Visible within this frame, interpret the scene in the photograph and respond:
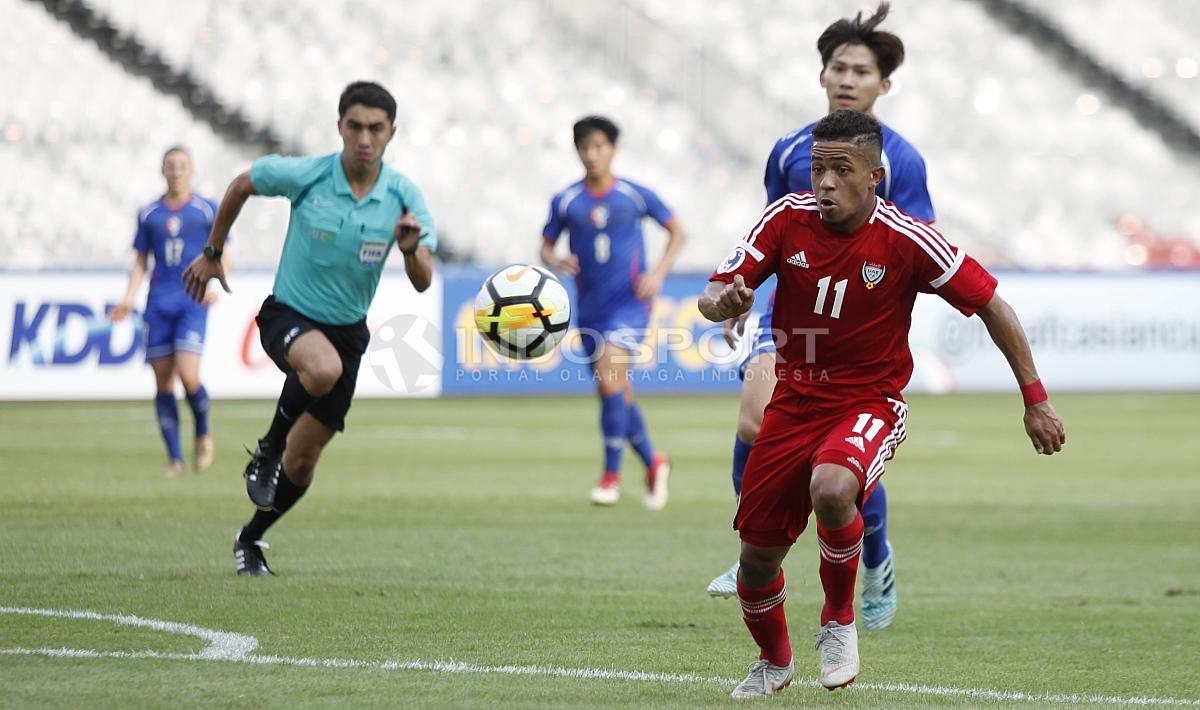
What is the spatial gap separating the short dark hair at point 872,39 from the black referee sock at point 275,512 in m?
3.12

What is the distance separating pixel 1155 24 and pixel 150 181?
17645mm

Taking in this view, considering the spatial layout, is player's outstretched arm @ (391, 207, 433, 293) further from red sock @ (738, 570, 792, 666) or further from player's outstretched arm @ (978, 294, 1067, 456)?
player's outstretched arm @ (978, 294, 1067, 456)

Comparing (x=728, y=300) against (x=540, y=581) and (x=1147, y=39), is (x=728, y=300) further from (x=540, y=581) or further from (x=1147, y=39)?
(x=1147, y=39)

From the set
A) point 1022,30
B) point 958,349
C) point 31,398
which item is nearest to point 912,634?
point 31,398

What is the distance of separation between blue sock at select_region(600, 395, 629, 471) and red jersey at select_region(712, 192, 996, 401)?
625cm

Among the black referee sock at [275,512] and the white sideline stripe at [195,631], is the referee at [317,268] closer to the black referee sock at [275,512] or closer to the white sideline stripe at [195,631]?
the black referee sock at [275,512]

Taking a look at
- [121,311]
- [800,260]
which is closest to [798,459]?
[800,260]

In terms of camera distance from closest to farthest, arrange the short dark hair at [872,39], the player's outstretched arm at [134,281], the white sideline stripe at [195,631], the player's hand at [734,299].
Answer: the player's hand at [734,299] → the white sideline stripe at [195,631] → the short dark hair at [872,39] → the player's outstretched arm at [134,281]

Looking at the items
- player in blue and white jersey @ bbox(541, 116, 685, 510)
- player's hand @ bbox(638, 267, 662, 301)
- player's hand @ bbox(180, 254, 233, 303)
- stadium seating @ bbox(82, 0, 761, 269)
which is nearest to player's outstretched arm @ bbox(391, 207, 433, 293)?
player's hand @ bbox(180, 254, 233, 303)

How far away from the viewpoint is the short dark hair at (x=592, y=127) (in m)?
11.9

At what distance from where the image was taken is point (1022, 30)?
95.3ft

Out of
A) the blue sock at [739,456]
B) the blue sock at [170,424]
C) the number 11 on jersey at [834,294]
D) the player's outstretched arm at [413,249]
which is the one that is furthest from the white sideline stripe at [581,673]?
the blue sock at [170,424]

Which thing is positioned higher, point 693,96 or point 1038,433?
point 693,96

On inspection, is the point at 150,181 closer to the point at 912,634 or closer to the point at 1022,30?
the point at 1022,30
